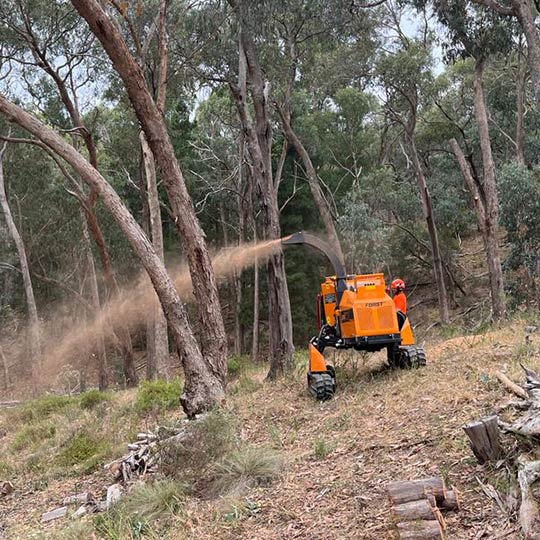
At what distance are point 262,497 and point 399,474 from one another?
3.93ft

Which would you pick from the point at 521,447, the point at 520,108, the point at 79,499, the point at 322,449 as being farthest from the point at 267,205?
the point at 520,108

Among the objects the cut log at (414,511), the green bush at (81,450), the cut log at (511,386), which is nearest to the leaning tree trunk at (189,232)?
the green bush at (81,450)

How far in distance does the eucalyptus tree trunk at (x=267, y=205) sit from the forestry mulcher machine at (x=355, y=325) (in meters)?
3.47

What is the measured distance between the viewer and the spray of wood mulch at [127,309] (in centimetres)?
1380

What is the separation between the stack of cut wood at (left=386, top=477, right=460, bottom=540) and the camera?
12.7 ft

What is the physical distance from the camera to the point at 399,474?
196 inches

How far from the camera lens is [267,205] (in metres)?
13.5

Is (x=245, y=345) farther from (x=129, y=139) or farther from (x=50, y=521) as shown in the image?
(x=50, y=521)

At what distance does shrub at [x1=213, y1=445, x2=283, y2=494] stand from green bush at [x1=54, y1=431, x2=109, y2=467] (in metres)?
4.28

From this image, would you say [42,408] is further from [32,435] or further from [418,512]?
[418,512]

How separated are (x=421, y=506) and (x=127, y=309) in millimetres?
17599

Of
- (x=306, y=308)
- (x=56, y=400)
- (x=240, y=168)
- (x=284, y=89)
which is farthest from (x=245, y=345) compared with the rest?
(x=56, y=400)

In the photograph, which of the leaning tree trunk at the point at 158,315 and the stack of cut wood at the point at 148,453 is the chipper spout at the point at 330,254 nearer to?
the stack of cut wood at the point at 148,453

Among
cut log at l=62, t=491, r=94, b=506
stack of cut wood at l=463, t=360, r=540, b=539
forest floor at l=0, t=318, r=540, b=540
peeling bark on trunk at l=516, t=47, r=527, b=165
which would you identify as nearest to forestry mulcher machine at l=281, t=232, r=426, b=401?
forest floor at l=0, t=318, r=540, b=540
